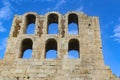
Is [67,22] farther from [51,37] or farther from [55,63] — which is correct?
[55,63]

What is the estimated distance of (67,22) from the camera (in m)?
17.0

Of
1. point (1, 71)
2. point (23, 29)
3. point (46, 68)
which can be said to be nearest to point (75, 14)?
point (23, 29)

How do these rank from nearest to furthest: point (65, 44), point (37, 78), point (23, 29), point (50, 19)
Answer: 1. point (37, 78)
2. point (65, 44)
3. point (23, 29)
4. point (50, 19)

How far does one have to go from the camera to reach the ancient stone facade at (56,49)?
46.8 ft

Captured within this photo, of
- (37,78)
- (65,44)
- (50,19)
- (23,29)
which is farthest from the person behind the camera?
(50,19)

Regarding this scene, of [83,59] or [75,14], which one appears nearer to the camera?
[83,59]

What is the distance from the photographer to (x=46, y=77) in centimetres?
1414

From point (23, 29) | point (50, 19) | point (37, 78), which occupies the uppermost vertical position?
point (50, 19)

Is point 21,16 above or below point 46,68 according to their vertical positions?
above

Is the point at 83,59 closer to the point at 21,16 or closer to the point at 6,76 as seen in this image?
the point at 6,76

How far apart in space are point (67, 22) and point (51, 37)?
5.89 feet

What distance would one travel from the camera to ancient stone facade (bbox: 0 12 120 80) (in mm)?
14250

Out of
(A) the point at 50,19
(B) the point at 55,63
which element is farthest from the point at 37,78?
(A) the point at 50,19

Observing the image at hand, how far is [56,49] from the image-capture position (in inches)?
644
